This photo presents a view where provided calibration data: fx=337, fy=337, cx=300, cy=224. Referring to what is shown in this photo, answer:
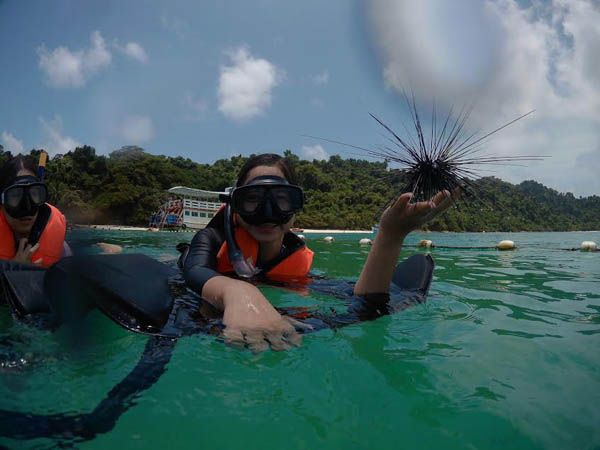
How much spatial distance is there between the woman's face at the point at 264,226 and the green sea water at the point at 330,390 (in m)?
1.01

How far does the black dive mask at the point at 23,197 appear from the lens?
273 cm

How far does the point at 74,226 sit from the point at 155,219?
27.7 m

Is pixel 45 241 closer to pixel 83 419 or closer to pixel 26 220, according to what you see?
pixel 26 220

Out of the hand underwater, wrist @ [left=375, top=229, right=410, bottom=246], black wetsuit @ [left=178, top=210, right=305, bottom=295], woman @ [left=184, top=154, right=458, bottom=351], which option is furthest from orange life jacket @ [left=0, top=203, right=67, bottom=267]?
wrist @ [left=375, top=229, right=410, bottom=246]

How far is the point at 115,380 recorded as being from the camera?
A: 1234 millimetres

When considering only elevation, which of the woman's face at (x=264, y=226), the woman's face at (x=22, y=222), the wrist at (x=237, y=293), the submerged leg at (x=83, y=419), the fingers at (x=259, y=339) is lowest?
the submerged leg at (x=83, y=419)

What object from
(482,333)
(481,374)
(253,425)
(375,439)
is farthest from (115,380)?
(482,333)

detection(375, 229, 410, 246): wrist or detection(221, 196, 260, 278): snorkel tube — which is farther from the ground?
detection(375, 229, 410, 246): wrist

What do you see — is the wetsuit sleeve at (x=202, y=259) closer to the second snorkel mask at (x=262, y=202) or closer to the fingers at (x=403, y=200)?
the second snorkel mask at (x=262, y=202)

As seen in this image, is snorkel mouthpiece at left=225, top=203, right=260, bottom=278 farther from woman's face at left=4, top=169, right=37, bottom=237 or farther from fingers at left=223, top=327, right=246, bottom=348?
woman's face at left=4, top=169, right=37, bottom=237

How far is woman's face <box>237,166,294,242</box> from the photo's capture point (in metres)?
2.58

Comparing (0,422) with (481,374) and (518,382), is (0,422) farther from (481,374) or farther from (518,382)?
(518,382)

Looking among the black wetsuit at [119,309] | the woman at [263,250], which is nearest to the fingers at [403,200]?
the woman at [263,250]

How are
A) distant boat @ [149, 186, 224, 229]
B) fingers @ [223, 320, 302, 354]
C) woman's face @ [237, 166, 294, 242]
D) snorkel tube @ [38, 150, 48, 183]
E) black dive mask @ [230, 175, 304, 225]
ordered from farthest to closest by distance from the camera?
distant boat @ [149, 186, 224, 229], snorkel tube @ [38, 150, 48, 183], woman's face @ [237, 166, 294, 242], black dive mask @ [230, 175, 304, 225], fingers @ [223, 320, 302, 354]
